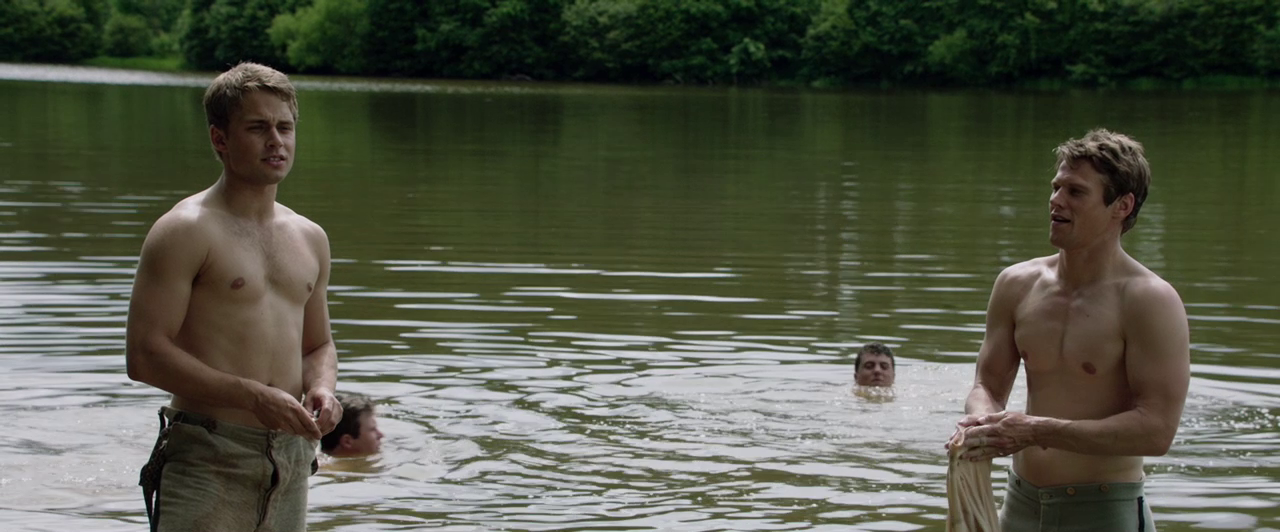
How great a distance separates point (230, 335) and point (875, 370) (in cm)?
635

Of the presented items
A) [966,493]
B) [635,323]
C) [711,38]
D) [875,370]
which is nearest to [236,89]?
[966,493]

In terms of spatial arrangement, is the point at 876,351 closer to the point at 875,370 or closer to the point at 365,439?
the point at 875,370

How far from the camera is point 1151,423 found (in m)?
4.58

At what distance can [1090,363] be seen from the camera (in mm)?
4738

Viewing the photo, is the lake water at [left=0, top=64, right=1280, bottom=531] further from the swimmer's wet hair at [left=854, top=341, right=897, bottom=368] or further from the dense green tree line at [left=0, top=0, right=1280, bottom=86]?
the dense green tree line at [left=0, top=0, right=1280, bottom=86]

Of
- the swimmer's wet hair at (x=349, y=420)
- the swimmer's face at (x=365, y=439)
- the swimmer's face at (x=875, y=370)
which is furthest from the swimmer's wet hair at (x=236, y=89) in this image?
the swimmer's face at (x=875, y=370)

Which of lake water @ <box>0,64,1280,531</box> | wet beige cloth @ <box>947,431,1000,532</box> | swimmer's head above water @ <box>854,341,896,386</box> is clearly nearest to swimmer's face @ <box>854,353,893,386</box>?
swimmer's head above water @ <box>854,341,896,386</box>

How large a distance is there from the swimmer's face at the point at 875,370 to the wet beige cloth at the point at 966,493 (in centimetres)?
572

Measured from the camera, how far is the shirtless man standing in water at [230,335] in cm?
461

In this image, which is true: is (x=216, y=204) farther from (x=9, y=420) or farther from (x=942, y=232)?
(x=942, y=232)

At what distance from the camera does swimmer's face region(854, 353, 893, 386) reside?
34.3 feet

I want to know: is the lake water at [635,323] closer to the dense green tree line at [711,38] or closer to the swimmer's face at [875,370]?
the swimmer's face at [875,370]

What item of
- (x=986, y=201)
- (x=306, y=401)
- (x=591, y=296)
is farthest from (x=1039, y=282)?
(x=986, y=201)

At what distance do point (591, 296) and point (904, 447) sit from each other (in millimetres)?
5084
